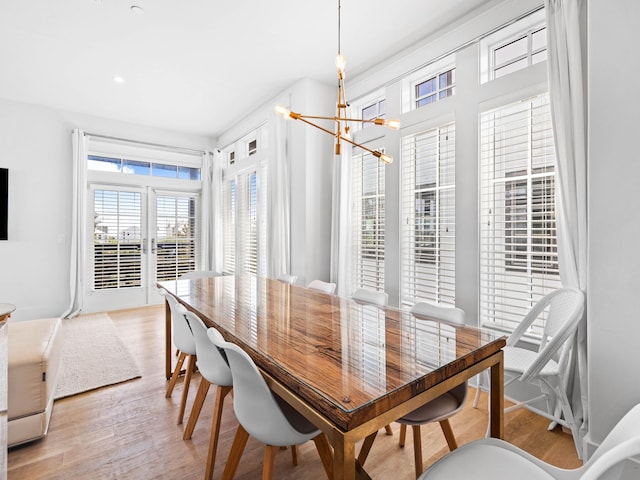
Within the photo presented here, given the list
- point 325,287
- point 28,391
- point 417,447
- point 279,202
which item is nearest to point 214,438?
point 417,447

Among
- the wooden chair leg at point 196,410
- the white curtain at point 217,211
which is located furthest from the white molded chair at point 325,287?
the white curtain at point 217,211

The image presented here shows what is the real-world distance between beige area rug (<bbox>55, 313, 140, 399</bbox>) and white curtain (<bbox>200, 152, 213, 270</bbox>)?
1.93 meters

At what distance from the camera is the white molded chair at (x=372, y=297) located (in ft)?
7.36

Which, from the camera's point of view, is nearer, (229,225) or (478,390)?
(478,390)

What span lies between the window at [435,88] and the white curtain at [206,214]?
13.3ft

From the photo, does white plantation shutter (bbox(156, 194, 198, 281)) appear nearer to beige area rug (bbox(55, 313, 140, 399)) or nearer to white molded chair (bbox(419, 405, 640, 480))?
beige area rug (bbox(55, 313, 140, 399))

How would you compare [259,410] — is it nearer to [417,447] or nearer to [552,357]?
[417,447]

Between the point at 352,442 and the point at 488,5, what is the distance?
A: 9.94ft

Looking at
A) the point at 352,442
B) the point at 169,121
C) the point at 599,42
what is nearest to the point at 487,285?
the point at 599,42

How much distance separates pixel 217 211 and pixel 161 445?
4.42 metres

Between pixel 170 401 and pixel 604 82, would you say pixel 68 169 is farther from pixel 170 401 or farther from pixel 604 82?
pixel 604 82

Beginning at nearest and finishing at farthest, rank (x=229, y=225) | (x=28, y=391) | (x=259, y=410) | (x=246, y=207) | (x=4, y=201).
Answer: (x=259, y=410)
(x=28, y=391)
(x=4, y=201)
(x=246, y=207)
(x=229, y=225)

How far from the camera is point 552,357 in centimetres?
198

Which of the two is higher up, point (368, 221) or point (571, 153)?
point (571, 153)
